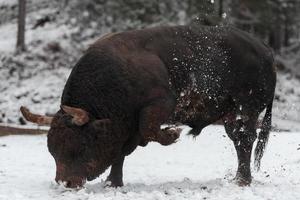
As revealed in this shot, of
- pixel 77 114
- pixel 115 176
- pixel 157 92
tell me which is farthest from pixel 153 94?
pixel 115 176

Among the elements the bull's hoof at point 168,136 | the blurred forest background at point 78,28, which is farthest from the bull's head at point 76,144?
the blurred forest background at point 78,28

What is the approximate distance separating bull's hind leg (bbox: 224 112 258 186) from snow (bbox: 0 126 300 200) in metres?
0.23

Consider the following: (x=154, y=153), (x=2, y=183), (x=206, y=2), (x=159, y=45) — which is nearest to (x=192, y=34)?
(x=159, y=45)

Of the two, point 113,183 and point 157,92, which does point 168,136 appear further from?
point 113,183

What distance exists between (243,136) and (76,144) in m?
2.78

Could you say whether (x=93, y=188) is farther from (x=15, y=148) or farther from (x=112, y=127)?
(x=15, y=148)

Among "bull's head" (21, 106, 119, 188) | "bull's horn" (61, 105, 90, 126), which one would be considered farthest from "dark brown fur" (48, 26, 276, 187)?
"bull's horn" (61, 105, 90, 126)

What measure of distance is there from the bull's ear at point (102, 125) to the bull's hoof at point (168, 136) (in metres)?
0.64

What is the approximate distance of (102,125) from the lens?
696 cm

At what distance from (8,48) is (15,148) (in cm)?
1246

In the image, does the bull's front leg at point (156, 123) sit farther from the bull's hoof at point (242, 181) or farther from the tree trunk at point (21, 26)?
the tree trunk at point (21, 26)

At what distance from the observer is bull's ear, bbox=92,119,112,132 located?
6930mm

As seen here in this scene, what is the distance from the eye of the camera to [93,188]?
24.8 ft

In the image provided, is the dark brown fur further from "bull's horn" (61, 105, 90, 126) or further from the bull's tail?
"bull's horn" (61, 105, 90, 126)
